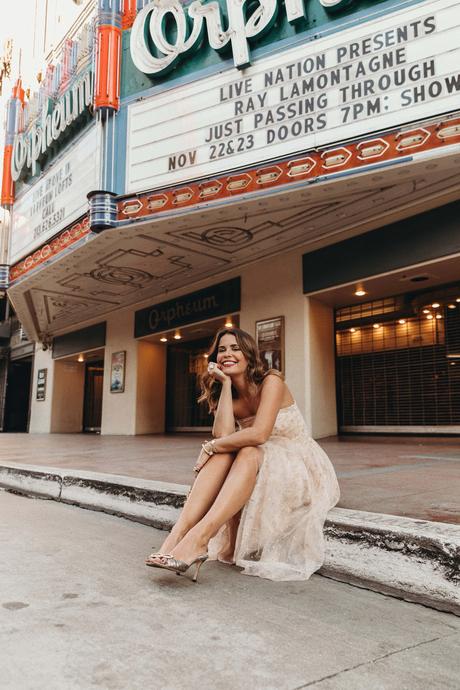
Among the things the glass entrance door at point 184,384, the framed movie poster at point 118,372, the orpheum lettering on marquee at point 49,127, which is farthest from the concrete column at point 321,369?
the framed movie poster at point 118,372

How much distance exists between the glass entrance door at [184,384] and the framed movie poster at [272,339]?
13.0 feet

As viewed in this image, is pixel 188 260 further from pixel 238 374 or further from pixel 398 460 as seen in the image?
pixel 238 374

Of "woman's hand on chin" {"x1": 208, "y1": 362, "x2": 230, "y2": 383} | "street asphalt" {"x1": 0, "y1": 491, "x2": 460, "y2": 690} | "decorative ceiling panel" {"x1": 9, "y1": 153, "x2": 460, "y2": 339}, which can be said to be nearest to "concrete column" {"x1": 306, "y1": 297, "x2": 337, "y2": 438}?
"decorative ceiling panel" {"x1": 9, "y1": 153, "x2": 460, "y2": 339}

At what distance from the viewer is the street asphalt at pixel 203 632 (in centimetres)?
143

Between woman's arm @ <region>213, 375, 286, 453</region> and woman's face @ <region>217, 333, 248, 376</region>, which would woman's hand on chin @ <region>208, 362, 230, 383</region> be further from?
woman's arm @ <region>213, 375, 286, 453</region>

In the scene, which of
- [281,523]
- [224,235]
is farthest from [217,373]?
[224,235]

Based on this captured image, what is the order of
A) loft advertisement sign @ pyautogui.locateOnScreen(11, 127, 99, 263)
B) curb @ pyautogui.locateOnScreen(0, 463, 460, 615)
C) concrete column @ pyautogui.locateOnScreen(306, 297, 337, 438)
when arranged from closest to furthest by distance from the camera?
curb @ pyautogui.locateOnScreen(0, 463, 460, 615), loft advertisement sign @ pyautogui.locateOnScreen(11, 127, 99, 263), concrete column @ pyautogui.locateOnScreen(306, 297, 337, 438)

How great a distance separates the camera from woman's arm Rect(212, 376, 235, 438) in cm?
286

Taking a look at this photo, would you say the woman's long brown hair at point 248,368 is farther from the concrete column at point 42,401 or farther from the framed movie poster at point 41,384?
the framed movie poster at point 41,384

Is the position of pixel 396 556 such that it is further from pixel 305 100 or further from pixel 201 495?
pixel 305 100

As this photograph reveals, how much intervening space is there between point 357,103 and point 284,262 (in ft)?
13.2

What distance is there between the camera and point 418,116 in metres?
6.40

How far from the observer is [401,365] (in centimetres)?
1032

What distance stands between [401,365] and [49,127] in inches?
361
